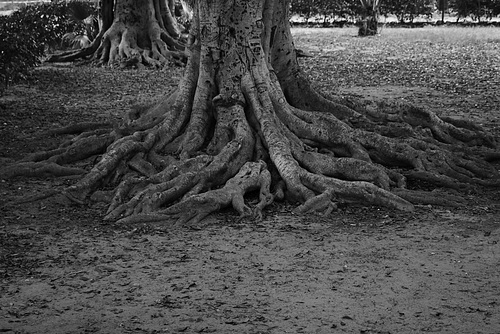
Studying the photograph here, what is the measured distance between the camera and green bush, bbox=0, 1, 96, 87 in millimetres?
12773

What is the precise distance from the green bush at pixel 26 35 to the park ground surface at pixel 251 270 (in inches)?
134

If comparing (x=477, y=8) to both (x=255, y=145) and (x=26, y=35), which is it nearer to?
(x=26, y=35)

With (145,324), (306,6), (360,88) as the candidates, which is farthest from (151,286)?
(306,6)

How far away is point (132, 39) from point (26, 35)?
19.5 ft

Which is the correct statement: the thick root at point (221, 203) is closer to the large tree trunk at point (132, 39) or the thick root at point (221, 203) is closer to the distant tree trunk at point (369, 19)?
the large tree trunk at point (132, 39)

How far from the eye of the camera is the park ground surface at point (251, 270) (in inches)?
205

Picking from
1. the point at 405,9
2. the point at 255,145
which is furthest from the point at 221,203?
the point at 405,9

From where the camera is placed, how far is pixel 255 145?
8703 mm

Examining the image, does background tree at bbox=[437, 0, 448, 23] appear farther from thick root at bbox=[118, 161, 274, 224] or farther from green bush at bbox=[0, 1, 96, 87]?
thick root at bbox=[118, 161, 274, 224]

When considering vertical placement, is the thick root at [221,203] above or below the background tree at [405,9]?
below

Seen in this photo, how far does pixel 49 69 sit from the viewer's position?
18.7 m

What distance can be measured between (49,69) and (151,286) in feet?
45.4

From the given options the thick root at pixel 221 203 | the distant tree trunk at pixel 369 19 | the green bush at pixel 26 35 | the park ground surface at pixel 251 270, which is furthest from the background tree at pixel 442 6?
the thick root at pixel 221 203

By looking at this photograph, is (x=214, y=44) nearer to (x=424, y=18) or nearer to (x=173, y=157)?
(x=173, y=157)
